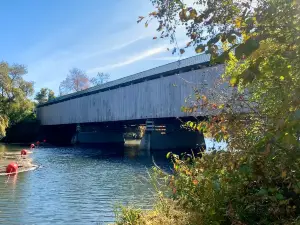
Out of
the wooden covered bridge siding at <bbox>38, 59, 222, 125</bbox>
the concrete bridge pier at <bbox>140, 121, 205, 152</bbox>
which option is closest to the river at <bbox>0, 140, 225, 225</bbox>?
the wooden covered bridge siding at <bbox>38, 59, 222, 125</bbox>

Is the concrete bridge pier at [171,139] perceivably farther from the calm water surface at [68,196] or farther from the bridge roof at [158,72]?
the calm water surface at [68,196]

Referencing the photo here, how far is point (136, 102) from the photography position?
35.8 m

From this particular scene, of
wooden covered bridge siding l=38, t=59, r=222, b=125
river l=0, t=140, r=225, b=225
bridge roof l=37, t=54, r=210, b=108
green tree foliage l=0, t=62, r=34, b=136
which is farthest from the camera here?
green tree foliage l=0, t=62, r=34, b=136

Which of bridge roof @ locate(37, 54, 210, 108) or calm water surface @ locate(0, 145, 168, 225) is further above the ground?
bridge roof @ locate(37, 54, 210, 108)

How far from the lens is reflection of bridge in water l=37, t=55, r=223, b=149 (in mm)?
29247

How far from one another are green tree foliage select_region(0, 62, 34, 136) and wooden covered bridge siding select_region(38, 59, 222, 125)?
669cm

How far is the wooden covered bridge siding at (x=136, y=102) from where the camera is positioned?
29.0m

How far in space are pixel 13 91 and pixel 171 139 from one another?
28931 mm

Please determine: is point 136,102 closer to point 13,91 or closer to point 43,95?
point 13,91

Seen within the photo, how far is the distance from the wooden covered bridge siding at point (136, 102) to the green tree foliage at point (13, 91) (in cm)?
669

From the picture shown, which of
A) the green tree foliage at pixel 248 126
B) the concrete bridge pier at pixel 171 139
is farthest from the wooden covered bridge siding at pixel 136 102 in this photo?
the green tree foliage at pixel 248 126

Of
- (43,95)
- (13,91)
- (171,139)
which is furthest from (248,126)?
(43,95)

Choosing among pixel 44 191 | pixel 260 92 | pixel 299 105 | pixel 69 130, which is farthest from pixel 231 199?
pixel 69 130

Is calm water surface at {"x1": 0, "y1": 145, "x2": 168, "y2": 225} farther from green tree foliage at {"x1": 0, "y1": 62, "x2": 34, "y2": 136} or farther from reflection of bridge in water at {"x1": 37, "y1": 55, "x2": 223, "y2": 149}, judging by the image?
green tree foliage at {"x1": 0, "y1": 62, "x2": 34, "y2": 136}
